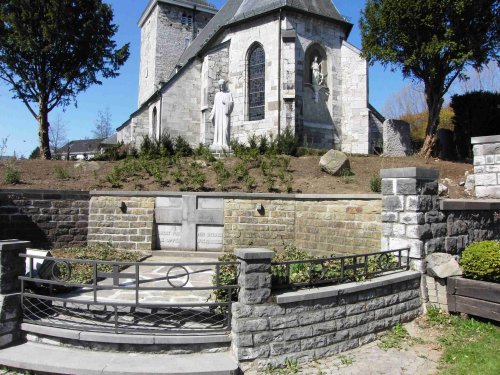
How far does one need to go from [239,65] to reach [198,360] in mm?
17624

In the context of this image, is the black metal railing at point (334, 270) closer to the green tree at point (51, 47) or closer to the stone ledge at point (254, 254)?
the stone ledge at point (254, 254)

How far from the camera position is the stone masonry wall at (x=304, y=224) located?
8812 mm

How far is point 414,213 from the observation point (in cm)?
627

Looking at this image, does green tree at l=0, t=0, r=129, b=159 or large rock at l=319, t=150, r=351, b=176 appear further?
green tree at l=0, t=0, r=129, b=159

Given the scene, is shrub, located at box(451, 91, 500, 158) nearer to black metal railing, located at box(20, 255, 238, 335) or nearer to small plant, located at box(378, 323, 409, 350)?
small plant, located at box(378, 323, 409, 350)

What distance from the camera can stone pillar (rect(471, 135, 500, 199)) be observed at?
9117 mm

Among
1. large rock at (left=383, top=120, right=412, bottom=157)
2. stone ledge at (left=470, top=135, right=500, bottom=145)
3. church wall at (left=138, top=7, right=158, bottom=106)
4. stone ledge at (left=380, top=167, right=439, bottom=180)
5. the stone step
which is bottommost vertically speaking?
the stone step

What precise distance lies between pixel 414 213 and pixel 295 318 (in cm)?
289

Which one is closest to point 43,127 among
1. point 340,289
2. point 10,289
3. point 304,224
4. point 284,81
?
point 284,81

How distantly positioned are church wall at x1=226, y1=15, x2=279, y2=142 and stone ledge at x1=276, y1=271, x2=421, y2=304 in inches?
509

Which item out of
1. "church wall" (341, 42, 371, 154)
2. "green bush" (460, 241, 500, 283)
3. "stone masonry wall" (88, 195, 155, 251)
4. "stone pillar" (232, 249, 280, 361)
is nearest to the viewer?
"stone pillar" (232, 249, 280, 361)

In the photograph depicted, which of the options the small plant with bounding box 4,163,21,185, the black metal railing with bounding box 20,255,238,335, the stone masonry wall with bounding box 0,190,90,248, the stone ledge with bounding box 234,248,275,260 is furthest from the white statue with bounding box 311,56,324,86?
the stone ledge with bounding box 234,248,275,260

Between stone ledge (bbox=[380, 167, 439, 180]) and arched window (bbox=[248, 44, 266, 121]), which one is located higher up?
arched window (bbox=[248, 44, 266, 121])

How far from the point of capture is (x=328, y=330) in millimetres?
4973
